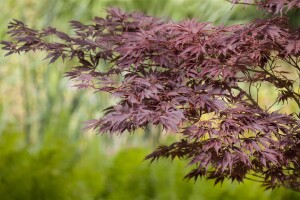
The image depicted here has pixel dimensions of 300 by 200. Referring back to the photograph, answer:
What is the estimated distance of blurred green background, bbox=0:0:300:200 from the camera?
429 cm

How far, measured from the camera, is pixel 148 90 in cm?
215

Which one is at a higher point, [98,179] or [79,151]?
[79,151]

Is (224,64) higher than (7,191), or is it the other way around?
(224,64)

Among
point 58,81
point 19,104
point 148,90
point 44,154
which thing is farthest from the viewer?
point 19,104

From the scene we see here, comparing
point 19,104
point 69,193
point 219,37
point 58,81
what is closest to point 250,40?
point 219,37

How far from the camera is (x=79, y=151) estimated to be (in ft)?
16.5

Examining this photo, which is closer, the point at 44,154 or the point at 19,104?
the point at 44,154

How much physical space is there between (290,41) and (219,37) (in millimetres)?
263

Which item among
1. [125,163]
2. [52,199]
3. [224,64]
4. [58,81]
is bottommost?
[52,199]

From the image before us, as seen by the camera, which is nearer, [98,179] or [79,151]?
[98,179]

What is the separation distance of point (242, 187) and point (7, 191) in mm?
1688

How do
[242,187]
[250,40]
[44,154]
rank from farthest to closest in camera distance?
[44,154] → [242,187] → [250,40]

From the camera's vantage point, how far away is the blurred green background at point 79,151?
169 inches

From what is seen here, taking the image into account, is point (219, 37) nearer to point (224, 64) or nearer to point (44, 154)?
point (224, 64)
